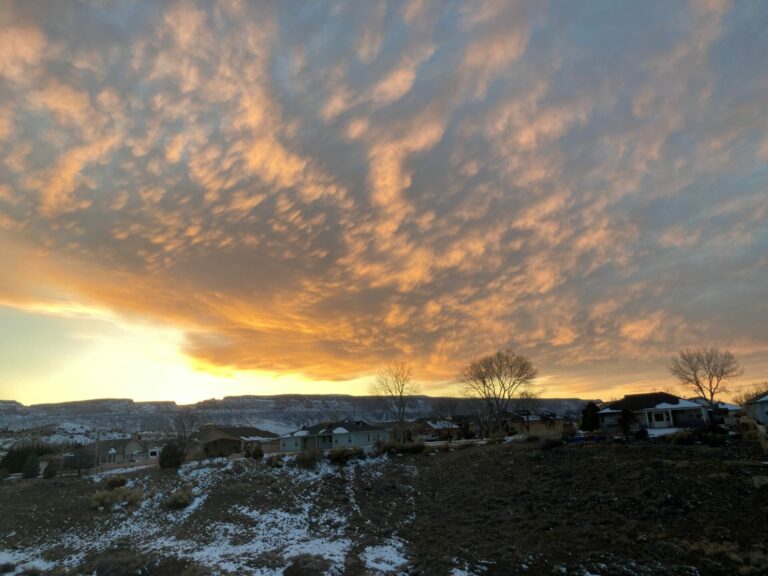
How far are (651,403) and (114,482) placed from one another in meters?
62.3

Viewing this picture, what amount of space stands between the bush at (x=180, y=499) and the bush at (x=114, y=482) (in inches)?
369

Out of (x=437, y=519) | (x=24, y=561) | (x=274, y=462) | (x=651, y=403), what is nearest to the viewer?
(x=24, y=561)

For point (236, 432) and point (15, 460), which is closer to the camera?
point (15, 460)

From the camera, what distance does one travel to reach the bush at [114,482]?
138 feet

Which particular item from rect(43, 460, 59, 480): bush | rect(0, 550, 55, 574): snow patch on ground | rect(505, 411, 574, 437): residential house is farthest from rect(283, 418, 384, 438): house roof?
rect(0, 550, 55, 574): snow patch on ground

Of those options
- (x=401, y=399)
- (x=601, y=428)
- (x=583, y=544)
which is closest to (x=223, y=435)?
(x=401, y=399)

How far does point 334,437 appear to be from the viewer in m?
68.2

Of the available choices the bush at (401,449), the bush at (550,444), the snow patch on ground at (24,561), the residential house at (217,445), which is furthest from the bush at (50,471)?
the bush at (550,444)

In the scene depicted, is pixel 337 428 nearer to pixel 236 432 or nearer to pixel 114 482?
pixel 236 432

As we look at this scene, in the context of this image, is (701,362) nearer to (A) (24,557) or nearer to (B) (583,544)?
(B) (583,544)

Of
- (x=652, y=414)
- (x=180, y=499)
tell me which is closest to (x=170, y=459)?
(x=180, y=499)

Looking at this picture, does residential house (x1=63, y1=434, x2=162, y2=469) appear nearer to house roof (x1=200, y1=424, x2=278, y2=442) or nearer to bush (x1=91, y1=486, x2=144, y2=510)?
house roof (x1=200, y1=424, x2=278, y2=442)

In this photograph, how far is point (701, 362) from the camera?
68.2 metres

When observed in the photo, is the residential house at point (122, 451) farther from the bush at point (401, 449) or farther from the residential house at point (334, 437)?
the bush at point (401, 449)
